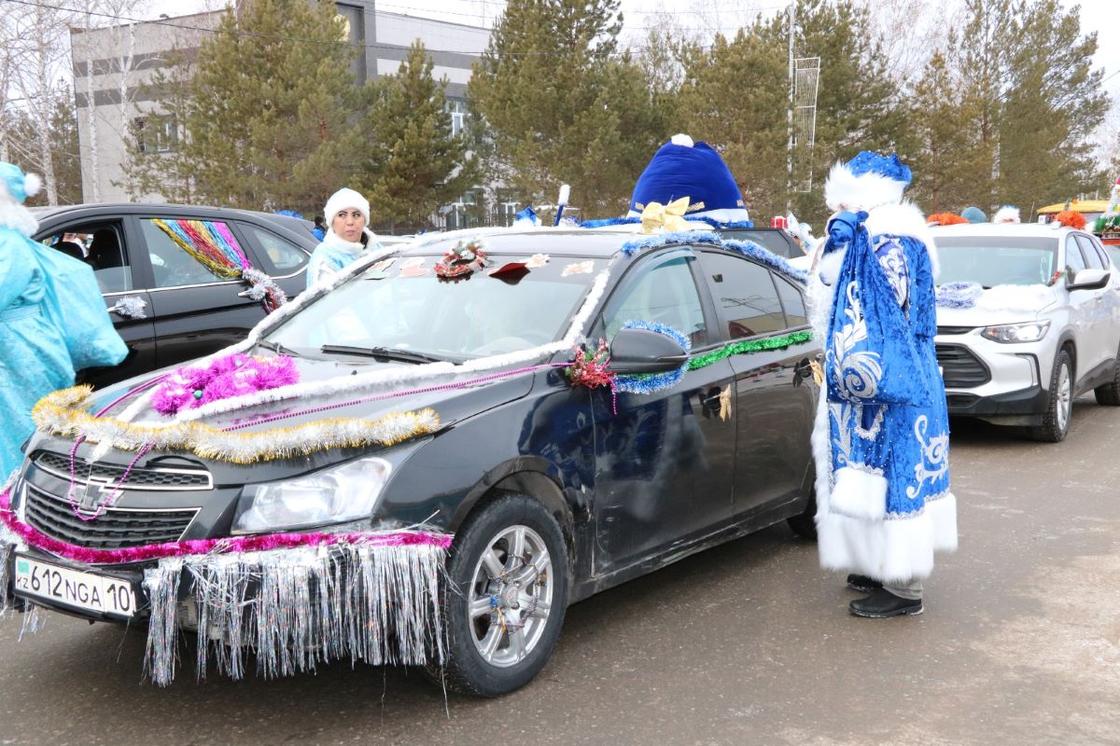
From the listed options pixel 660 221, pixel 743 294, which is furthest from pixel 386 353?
pixel 743 294

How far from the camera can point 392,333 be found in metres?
4.49

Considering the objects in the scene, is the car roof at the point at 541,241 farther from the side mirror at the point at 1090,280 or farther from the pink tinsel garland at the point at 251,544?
the side mirror at the point at 1090,280

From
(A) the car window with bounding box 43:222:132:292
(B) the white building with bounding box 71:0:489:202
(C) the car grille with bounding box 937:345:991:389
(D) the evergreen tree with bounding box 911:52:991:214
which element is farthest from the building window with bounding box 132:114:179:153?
(C) the car grille with bounding box 937:345:991:389

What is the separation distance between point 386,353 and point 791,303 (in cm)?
231

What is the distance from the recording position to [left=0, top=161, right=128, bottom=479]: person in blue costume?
17.9ft

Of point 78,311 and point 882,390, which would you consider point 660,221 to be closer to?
point 882,390

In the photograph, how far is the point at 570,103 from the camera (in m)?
27.6

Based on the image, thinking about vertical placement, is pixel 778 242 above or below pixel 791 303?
above

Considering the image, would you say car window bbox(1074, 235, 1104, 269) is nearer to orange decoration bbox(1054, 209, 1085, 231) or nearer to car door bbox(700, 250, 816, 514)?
orange decoration bbox(1054, 209, 1085, 231)

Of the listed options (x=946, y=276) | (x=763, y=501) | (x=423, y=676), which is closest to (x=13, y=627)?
(x=423, y=676)

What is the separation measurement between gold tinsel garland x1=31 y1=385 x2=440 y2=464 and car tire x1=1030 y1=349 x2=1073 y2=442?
21.5 ft

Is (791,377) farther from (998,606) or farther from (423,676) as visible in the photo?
(423,676)

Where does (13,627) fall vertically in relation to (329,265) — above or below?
below

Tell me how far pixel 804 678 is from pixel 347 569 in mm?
1838
